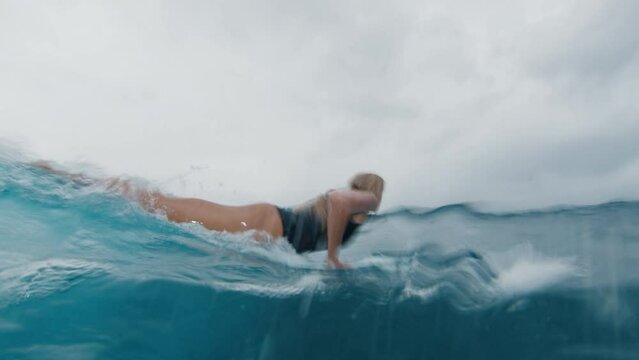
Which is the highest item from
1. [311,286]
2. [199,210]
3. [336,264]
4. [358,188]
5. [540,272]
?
[358,188]

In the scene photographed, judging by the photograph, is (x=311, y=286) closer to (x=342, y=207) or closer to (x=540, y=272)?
(x=342, y=207)

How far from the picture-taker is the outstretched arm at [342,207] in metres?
6.84

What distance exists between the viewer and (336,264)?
8.10 m

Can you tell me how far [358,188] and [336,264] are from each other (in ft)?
4.94

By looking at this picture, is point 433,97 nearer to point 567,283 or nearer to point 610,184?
point 610,184

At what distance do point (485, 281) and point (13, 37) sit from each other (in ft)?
29.4

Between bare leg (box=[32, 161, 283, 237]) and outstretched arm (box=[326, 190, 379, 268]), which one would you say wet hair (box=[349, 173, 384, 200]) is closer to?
outstretched arm (box=[326, 190, 379, 268])

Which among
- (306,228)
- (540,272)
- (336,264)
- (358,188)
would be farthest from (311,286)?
(540,272)

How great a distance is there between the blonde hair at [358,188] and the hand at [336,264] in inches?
36.7

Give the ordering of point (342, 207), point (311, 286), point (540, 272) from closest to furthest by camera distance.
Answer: point (342, 207) → point (311, 286) → point (540, 272)

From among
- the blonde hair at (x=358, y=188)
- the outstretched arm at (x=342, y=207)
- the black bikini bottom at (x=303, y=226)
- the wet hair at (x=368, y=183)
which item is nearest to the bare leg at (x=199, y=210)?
the black bikini bottom at (x=303, y=226)

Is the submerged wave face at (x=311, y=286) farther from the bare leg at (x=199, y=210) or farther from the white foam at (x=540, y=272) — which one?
the bare leg at (x=199, y=210)

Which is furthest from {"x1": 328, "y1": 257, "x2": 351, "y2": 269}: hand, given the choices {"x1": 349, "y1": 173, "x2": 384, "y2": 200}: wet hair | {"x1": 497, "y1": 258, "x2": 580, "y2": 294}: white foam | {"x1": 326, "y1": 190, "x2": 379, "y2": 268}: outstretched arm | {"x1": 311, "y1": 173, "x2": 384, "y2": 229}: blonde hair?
{"x1": 497, "y1": 258, "x2": 580, "y2": 294}: white foam

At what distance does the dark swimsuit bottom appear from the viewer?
23.2 ft
